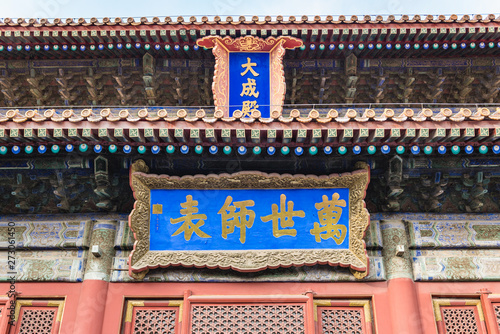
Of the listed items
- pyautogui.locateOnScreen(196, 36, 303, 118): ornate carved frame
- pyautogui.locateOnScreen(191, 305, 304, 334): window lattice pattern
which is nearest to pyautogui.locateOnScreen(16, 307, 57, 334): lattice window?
pyautogui.locateOnScreen(191, 305, 304, 334): window lattice pattern

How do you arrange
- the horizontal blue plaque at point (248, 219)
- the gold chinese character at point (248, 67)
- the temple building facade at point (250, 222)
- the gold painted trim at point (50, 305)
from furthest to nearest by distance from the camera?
the gold chinese character at point (248, 67) → the horizontal blue plaque at point (248, 219) → the gold painted trim at point (50, 305) → the temple building facade at point (250, 222)

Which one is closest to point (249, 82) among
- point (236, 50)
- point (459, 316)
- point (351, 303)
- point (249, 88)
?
point (249, 88)

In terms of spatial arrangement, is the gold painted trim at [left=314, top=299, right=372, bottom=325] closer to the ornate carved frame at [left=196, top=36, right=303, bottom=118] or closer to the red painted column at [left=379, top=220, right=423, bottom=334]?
the red painted column at [left=379, top=220, right=423, bottom=334]

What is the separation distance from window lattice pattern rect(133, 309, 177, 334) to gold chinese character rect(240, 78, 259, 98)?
12.8 feet

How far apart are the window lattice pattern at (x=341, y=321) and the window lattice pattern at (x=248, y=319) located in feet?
1.03

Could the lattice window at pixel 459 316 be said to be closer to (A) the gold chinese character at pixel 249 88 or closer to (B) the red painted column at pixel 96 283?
(B) the red painted column at pixel 96 283

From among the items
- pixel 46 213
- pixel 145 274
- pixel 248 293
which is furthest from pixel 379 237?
pixel 46 213

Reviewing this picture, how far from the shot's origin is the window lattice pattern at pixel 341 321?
18.0 ft

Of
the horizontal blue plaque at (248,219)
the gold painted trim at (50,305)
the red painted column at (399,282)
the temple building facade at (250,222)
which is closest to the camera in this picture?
the temple building facade at (250,222)

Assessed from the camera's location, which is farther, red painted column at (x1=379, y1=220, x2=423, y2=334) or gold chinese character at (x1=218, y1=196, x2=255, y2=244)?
gold chinese character at (x1=218, y1=196, x2=255, y2=244)

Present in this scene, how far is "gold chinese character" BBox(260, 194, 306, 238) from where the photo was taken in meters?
5.73

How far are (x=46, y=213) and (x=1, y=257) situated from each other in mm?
767

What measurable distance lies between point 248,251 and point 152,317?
1417mm

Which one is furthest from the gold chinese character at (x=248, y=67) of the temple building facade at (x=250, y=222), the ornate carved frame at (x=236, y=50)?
the temple building facade at (x=250, y=222)
